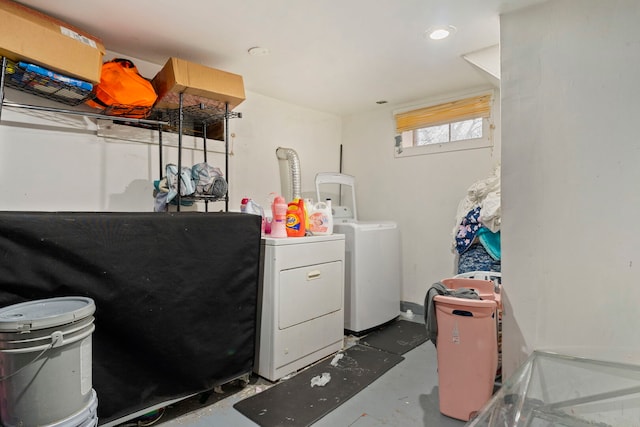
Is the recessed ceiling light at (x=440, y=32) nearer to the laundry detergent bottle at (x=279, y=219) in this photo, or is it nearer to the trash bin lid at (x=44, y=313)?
the laundry detergent bottle at (x=279, y=219)

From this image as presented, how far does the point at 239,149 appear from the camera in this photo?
291 cm

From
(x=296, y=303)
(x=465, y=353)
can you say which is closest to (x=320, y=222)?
(x=296, y=303)

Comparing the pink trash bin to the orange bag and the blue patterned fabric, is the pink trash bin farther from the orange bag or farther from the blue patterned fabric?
the orange bag

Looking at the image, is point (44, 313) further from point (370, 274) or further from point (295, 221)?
point (370, 274)

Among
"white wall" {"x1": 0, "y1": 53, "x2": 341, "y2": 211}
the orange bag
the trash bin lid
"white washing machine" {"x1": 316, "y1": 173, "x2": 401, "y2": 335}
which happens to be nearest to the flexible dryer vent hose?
"white wall" {"x1": 0, "y1": 53, "x2": 341, "y2": 211}

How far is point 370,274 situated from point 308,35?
1.84 m

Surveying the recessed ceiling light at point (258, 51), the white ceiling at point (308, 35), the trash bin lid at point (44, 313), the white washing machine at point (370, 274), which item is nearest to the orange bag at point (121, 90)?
the white ceiling at point (308, 35)

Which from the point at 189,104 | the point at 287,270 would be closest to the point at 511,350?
the point at 287,270

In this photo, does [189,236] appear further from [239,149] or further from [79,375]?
[239,149]

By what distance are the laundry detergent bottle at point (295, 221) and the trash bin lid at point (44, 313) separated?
1.22 metres

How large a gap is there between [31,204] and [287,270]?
1541mm

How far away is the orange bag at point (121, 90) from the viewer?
192 centimetres

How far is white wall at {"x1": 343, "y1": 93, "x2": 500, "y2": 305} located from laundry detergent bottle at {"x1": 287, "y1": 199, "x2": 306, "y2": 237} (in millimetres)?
1470

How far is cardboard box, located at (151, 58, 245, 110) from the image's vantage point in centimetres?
201
